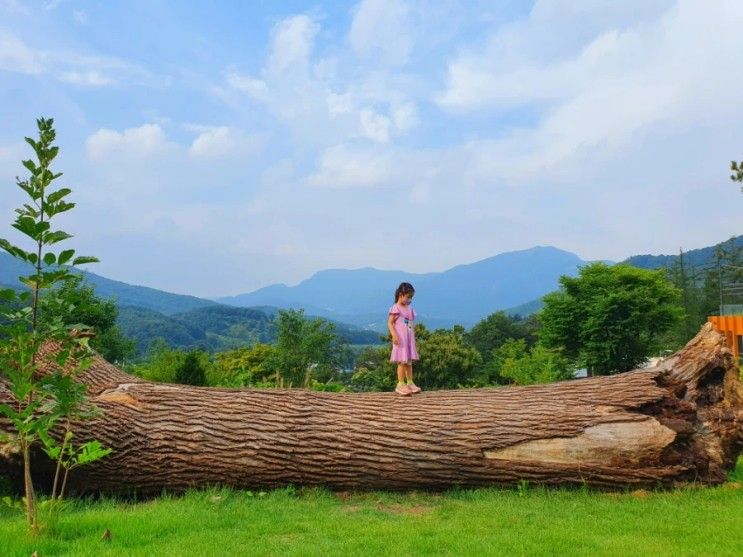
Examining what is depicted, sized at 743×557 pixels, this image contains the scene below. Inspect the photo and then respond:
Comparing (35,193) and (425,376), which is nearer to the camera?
(35,193)

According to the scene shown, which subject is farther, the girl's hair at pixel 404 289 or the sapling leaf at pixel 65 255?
the girl's hair at pixel 404 289

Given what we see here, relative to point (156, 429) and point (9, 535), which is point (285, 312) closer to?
point (156, 429)

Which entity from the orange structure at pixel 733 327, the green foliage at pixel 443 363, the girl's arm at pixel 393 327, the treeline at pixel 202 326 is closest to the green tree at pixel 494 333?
the green foliage at pixel 443 363

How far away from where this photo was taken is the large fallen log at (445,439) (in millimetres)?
6340

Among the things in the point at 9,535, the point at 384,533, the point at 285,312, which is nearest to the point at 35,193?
the point at 9,535

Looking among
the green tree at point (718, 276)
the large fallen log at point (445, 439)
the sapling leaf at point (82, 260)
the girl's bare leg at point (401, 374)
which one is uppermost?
the green tree at point (718, 276)

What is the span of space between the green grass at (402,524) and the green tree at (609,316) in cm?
1997

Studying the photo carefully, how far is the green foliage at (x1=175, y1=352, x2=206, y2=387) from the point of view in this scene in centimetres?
1105

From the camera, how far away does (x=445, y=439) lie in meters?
6.52

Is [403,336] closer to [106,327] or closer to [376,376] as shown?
[106,327]

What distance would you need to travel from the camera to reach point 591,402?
21.8 ft

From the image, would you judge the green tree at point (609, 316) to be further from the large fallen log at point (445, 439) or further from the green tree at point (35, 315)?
the green tree at point (35, 315)

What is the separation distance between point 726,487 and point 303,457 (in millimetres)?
4197

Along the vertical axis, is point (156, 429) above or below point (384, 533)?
above
